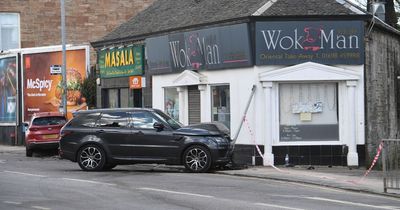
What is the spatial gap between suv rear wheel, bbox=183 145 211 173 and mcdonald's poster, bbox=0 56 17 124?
19228 mm

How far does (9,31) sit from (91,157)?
24996mm

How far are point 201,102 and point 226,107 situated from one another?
103 centimetres

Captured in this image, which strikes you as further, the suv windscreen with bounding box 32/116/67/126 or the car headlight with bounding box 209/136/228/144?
the suv windscreen with bounding box 32/116/67/126

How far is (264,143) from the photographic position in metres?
19.5

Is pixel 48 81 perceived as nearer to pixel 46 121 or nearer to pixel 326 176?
pixel 46 121

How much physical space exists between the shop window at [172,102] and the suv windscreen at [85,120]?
5.61 m

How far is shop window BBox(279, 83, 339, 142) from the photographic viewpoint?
19.5 m

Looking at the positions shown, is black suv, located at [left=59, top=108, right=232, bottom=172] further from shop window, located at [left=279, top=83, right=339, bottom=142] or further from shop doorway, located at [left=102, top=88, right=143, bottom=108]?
shop doorway, located at [left=102, top=88, right=143, bottom=108]

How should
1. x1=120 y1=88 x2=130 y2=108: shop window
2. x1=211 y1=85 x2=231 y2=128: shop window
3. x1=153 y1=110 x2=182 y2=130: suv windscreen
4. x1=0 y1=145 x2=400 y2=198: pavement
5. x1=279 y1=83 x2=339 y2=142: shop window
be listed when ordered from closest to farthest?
x1=0 y1=145 x2=400 y2=198: pavement → x1=153 y1=110 x2=182 y2=130: suv windscreen → x1=279 y1=83 x2=339 y2=142: shop window → x1=211 y1=85 x2=231 y2=128: shop window → x1=120 y1=88 x2=130 y2=108: shop window

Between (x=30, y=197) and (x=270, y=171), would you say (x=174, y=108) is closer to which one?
(x=270, y=171)

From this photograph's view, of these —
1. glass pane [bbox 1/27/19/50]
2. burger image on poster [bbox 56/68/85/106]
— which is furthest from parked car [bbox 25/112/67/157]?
glass pane [bbox 1/27/19/50]

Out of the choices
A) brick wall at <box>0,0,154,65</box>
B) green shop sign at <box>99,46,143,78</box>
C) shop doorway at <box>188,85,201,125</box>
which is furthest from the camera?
brick wall at <box>0,0,154,65</box>

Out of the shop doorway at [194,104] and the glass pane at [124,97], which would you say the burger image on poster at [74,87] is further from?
the shop doorway at [194,104]

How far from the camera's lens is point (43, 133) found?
24.9 m
